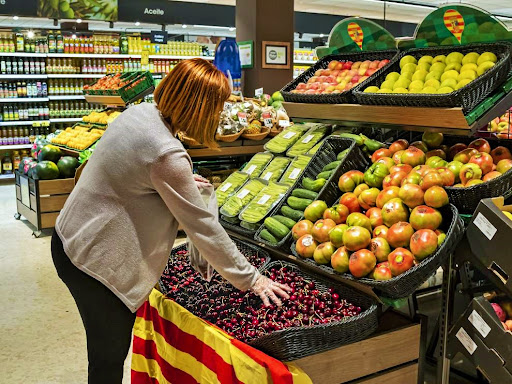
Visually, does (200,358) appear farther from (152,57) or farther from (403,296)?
(152,57)

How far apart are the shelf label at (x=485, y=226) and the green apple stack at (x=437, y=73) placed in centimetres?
67

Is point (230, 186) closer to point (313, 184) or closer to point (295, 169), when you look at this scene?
point (295, 169)

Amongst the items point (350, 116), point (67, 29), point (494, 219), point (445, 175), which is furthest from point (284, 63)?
point (67, 29)

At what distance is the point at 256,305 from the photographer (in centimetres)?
229

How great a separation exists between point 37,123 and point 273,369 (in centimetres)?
889

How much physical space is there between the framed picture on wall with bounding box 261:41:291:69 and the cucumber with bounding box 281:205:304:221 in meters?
4.16

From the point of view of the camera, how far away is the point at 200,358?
226cm

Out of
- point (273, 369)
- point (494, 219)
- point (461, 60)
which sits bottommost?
point (273, 369)

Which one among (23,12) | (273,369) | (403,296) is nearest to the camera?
(273,369)

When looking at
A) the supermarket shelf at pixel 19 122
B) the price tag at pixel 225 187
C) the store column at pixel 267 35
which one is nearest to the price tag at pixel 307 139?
the price tag at pixel 225 187

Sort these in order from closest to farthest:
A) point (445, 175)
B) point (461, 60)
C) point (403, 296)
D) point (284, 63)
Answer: point (403, 296)
point (445, 175)
point (461, 60)
point (284, 63)

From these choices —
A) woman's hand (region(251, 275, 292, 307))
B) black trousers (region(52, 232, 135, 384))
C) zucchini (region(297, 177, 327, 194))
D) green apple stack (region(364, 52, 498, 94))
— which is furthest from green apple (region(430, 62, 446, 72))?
black trousers (region(52, 232, 135, 384))

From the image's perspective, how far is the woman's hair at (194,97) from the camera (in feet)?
6.30

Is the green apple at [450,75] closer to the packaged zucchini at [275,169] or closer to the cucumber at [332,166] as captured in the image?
the cucumber at [332,166]
